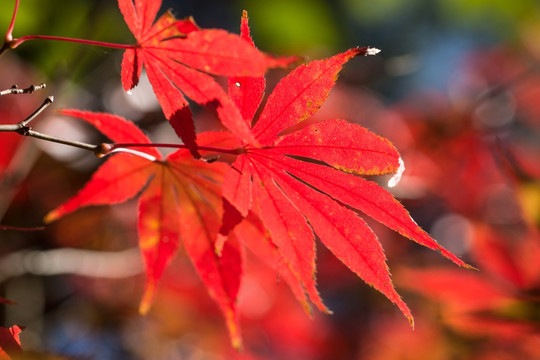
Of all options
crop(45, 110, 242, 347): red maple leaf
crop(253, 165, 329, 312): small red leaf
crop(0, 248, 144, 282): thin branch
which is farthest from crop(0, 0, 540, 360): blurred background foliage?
crop(253, 165, 329, 312): small red leaf

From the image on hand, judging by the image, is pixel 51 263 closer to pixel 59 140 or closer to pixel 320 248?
pixel 59 140

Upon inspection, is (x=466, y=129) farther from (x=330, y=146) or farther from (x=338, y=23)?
(x=330, y=146)

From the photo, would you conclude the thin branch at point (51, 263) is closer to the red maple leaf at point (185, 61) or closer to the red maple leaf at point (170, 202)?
the red maple leaf at point (170, 202)

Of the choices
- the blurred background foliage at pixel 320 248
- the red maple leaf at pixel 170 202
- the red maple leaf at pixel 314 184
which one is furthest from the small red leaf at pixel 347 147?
the blurred background foliage at pixel 320 248

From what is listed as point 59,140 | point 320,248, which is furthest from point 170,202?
point 320,248

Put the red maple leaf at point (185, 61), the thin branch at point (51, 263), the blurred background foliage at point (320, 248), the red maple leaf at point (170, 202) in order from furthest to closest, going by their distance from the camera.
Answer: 1. the blurred background foliage at point (320, 248)
2. the thin branch at point (51, 263)
3. the red maple leaf at point (170, 202)
4. the red maple leaf at point (185, 61)

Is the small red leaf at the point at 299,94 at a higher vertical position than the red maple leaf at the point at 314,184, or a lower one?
higher

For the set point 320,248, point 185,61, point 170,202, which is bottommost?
point 320,248

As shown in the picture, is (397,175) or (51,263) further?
(51,263)
